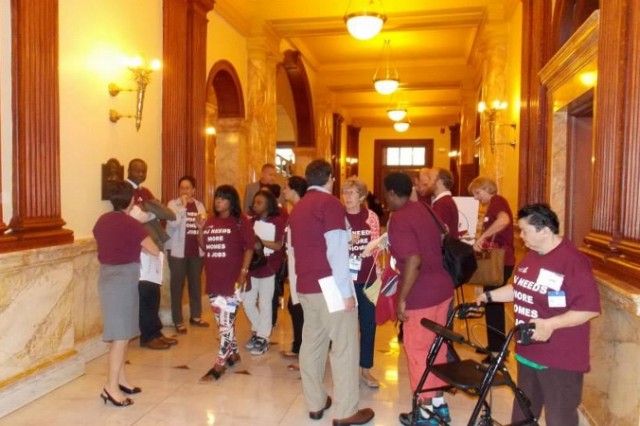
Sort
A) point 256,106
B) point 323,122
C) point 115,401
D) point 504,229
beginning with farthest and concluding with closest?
1. point 323,122
2. point 256,106
3. point 504,229
4. point 115,401

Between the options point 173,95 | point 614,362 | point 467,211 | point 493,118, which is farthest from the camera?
point 493,118

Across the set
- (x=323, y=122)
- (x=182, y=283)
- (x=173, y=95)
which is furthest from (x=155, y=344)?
(x=323, y=122)

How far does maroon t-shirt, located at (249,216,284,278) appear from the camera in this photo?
4.78 metres

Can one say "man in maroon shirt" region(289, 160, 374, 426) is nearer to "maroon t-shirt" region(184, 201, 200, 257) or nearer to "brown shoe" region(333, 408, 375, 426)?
"brown shoe" region(333, 408, 375, 426)

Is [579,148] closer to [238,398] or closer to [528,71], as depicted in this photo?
[528,71]

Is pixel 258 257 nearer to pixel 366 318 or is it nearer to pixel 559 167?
pixel 366 318

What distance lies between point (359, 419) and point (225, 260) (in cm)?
157

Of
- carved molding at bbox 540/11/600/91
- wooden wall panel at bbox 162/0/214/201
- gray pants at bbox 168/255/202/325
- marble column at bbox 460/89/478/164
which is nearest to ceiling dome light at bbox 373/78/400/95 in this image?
marble column at bbox 460/89/478/164

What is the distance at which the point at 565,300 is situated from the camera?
232cm

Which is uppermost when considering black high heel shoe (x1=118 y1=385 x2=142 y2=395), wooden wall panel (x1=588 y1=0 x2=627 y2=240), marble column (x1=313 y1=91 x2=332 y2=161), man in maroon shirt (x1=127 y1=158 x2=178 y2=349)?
marble column (x1=313 y1=91 x2=332 y2=161)

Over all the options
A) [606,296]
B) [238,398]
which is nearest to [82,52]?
[238,398]

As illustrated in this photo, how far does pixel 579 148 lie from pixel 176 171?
429 cm

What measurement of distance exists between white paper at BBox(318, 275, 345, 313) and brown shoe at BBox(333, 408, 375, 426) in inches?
28.8

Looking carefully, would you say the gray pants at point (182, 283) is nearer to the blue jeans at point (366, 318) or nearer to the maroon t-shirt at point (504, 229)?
the blue jeans at point (366, 318)
